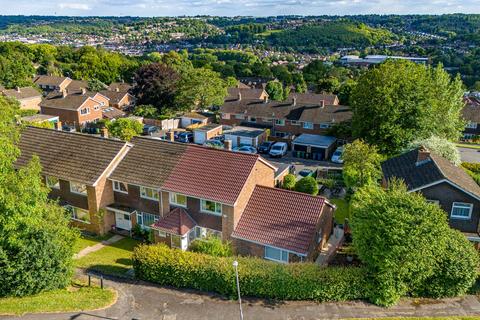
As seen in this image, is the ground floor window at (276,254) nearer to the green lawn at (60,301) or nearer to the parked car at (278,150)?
the green lawn at (60,301)

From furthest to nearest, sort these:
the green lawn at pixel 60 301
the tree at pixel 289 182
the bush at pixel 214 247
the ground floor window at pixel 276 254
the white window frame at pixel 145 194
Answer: the tree at pixel 289 182
the white window frame at pixel 145 194
the bush at pixel 214 247
the ground floor window at pixel 276 254
the green lawn at pixel 60 301

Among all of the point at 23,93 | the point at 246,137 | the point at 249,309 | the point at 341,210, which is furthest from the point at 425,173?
the point at 23,93

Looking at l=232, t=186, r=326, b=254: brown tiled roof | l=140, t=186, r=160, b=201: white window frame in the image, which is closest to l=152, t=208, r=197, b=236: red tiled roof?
l=140, t=186, r=160, b=201: white window frame

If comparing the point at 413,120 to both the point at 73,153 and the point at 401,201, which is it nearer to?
the point at 401,201

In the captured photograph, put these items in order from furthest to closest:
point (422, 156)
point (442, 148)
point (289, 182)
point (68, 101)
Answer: point (68, 101) < point (442, 148) < point (289, 182) < point (422, 156)

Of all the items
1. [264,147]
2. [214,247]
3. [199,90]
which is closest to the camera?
[214,247]

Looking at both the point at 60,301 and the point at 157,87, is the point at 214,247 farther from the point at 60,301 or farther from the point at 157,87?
the point at 157,87

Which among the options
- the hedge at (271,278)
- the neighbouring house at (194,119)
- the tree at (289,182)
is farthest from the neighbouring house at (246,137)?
the hedge at (271,278)
